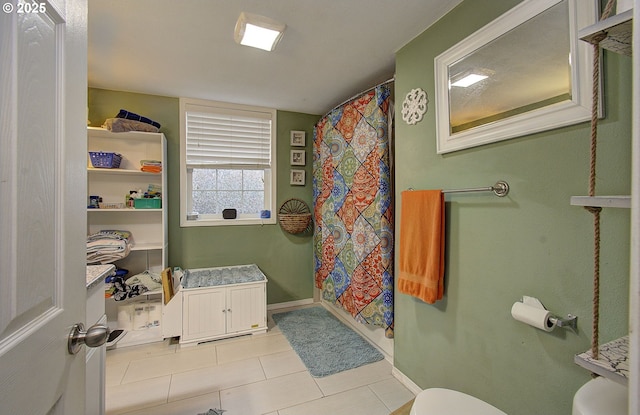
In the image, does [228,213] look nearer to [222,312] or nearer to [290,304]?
[222,312]

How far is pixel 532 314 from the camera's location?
1.11m

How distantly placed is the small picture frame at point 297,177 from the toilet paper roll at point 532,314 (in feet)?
8.57

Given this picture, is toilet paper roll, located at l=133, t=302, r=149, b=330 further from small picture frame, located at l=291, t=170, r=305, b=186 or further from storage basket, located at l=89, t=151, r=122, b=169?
small picture frame, located at l=291, t=170, r=305, b=186

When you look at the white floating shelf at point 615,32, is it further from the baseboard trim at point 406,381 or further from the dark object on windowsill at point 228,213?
the dark object on windowsill at point 228,213

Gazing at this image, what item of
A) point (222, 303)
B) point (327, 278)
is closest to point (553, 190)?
point (327, 278)

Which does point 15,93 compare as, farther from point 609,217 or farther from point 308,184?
point 308,184

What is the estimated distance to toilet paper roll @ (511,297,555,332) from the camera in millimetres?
1076

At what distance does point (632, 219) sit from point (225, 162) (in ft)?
10.5

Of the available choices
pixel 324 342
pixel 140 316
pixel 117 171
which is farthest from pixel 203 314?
pixel 117 171

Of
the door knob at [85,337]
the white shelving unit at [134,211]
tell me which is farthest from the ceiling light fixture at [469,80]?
the white shelving unit at [134,211]

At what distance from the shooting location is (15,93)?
1.49 ft

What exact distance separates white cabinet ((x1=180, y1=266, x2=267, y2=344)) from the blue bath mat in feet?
1.18

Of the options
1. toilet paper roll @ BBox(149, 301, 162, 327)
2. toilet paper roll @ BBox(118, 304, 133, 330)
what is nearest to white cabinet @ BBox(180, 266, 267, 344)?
toilet paper roll @ BBox(149, 301, 162, 327)

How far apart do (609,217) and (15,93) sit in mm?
1617
